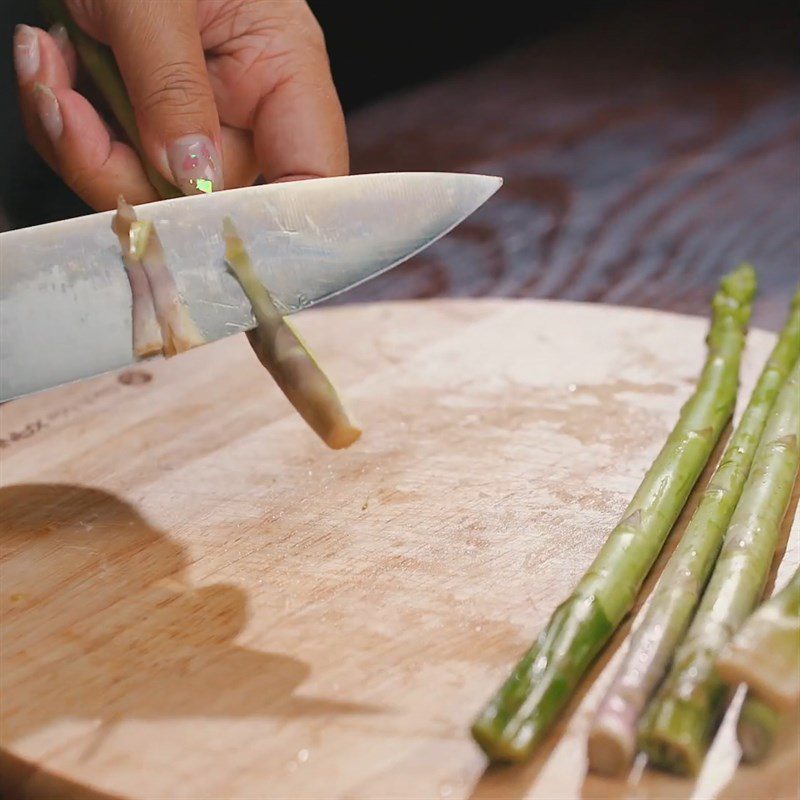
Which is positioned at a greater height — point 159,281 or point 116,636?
point 159,281

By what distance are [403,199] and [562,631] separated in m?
0.65

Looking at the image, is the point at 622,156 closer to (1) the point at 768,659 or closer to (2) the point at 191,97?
(2) the point at 191,97

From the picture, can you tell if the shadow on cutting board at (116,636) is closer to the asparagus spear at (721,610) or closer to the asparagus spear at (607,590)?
the asparagus spear at (607,590)

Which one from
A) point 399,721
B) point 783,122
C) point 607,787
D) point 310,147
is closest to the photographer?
point 607,787

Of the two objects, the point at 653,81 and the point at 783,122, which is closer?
the point at 783,122

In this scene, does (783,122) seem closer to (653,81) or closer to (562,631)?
(653,81)

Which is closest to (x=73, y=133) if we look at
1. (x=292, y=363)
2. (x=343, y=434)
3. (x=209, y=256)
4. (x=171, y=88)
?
(x=171, y=88)

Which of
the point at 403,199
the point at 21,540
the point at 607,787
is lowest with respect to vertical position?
the point at 607,787

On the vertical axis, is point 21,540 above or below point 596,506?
above

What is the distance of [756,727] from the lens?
1141 millimetres

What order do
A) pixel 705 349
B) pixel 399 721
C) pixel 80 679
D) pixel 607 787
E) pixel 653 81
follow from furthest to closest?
pixel 653 81 → pixel 705 349 → pixel 80 679 → pixel 399 721 → pixel 607 787

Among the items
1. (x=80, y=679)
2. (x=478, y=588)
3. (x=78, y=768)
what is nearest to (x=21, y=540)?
(x=80, y=679)

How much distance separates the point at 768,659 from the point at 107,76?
1472mm

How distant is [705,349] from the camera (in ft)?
7.00
